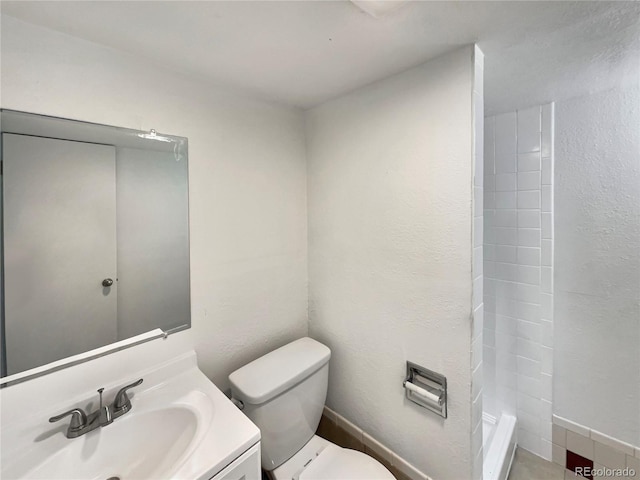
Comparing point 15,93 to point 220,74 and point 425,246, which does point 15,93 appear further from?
point 425,246

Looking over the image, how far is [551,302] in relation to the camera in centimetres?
153

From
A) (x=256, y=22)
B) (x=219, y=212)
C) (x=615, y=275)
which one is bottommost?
(x=615, y=275)

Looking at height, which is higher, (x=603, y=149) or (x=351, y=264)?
(x=603, y=149)

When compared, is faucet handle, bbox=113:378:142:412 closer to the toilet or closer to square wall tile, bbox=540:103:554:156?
the toilet

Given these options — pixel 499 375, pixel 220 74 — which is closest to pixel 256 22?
pixel 220 74

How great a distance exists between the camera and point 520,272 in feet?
5.32

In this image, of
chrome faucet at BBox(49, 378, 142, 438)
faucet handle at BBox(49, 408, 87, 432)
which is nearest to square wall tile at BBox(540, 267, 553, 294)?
chrome faucet at BBox(49, 378, 142, 438)

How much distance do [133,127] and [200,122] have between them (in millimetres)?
266

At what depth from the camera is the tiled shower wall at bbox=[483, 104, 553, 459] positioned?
5.03 ft

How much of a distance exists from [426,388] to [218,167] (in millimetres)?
1360

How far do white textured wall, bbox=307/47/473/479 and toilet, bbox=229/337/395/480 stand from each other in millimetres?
190

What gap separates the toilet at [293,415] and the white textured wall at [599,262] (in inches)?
Answer: 47.9

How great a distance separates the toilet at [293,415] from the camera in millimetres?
1140
